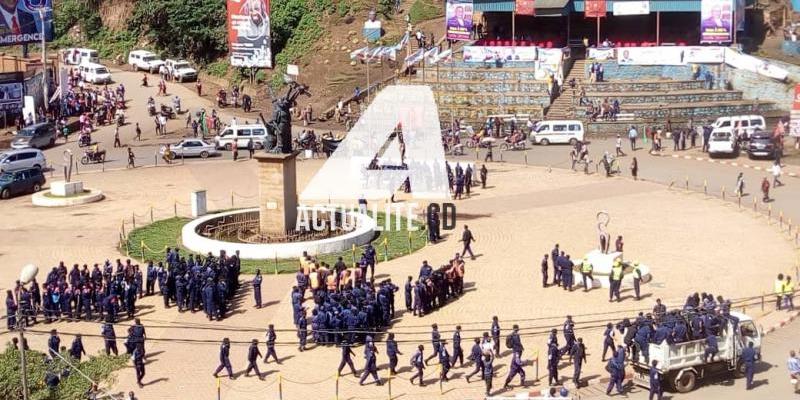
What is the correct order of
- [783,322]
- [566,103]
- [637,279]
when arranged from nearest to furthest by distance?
[783,322] < [637,279] < [566,103]

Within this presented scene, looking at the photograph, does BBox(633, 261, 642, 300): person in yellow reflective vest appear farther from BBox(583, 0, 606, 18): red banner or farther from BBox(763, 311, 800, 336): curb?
BBox(583, 0, 606, 18): red banner

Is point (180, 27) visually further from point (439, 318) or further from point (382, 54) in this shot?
point (439, 318)

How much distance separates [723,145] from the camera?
5081 centimetres

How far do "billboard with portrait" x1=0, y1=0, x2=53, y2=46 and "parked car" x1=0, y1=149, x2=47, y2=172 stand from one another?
14010mm

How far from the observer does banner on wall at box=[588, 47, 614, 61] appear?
207ft

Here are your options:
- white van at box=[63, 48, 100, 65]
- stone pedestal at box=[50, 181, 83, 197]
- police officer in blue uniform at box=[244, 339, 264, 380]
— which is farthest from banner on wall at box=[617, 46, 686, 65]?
police officer in blue uniform at box=[244, 339, 264, 380]

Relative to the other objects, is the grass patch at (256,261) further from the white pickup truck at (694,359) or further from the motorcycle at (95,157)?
the motorcycle at (95,157)

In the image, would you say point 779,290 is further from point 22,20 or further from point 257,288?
point 22,20

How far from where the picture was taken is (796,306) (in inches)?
1151

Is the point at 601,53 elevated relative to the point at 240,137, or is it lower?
elevated

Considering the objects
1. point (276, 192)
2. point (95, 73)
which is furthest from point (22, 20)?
point (276, 192)

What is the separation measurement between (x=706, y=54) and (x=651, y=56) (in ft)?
9.29

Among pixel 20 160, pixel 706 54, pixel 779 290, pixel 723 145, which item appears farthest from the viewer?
pixel 706 54

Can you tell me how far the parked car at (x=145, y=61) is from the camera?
7569 centimetres
